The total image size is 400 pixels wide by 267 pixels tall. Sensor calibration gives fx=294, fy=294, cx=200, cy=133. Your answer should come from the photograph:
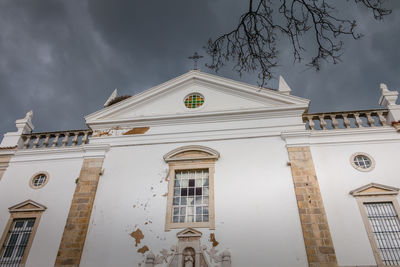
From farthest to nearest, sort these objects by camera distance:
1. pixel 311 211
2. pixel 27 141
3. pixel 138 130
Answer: pixel 27 141
pixel 138 130
pixel 311 211

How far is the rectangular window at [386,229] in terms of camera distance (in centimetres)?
830

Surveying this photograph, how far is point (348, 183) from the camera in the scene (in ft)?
31.3

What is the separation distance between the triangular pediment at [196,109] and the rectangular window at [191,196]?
8.49ft

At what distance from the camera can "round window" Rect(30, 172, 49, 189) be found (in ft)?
36.9

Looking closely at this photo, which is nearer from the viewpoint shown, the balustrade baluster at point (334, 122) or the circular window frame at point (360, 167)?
the circular window frame at point (360, 167)

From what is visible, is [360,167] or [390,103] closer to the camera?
[360,167]

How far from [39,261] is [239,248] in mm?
6427

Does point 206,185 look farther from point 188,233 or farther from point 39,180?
point 39,180

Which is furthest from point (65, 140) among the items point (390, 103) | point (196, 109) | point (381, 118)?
point (390, 103)

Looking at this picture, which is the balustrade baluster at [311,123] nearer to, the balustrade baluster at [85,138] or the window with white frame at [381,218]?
the window with white frame at [381,218]

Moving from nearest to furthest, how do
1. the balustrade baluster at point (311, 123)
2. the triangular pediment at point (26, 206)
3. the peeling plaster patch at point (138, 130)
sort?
the triangular pediment at point (26, 206) → the balustrade baluster at point (311, 123) → the peeling plaster patch at point (138, 130)

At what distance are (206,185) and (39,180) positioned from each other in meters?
6.57

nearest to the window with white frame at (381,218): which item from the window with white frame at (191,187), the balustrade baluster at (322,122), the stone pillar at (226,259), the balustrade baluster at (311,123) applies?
the balustrade baluster at (322,122)

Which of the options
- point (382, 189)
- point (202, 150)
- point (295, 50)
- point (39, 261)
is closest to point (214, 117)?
point (202, 150)
